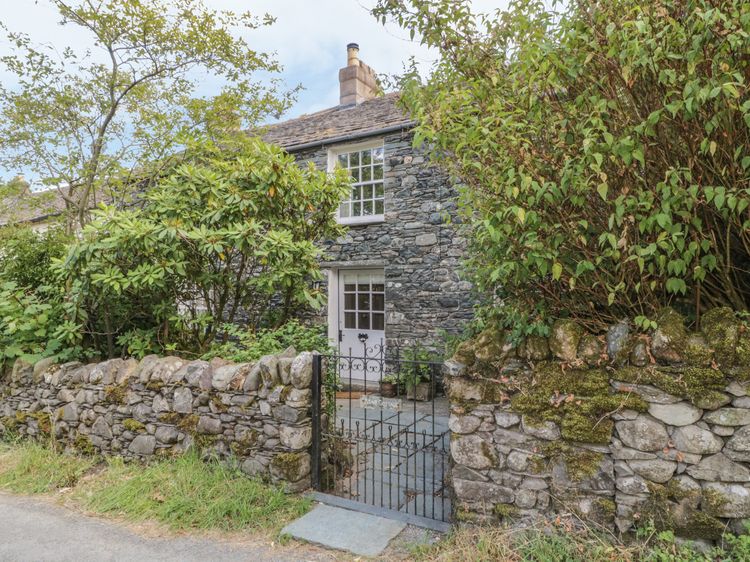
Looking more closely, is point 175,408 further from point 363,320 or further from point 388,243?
point 388,243

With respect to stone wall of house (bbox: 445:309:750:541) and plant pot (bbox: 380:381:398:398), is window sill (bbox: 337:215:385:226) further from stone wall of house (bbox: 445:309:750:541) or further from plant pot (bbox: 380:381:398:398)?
stone wall of house (bbox: 445:309:750:541)

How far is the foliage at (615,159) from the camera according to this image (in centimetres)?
249

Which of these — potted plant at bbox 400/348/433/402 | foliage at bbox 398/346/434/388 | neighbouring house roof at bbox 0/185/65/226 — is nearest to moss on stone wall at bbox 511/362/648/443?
foliage at bbox 398/346/434/388

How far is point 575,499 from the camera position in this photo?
2990mm

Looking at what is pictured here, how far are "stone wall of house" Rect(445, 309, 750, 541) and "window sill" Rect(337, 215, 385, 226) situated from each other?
224 inches

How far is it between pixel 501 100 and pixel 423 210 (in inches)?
203

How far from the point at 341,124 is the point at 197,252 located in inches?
226

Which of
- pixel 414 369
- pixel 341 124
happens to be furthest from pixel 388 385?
pixel 341 124

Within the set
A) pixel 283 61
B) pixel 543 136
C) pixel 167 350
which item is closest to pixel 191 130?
pixel 283 61

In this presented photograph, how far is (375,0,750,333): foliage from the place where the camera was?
2.49 meters

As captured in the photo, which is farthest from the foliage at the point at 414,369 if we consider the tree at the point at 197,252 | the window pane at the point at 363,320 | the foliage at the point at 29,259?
the foliage at the point at 29,259

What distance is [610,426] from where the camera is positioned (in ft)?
9.54

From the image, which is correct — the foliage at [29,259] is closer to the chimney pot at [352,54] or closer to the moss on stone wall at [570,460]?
the moss on stone wall at [570,460]

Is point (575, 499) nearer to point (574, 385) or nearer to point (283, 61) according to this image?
point (574, 385)
